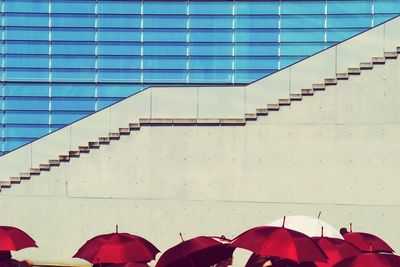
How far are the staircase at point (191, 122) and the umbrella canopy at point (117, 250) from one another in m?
12.3

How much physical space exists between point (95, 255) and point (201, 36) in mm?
85773

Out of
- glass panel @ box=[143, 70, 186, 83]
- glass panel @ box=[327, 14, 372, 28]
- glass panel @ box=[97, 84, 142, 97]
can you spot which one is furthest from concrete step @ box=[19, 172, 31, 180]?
glass panel @ box=[327, 14, 372, 28]

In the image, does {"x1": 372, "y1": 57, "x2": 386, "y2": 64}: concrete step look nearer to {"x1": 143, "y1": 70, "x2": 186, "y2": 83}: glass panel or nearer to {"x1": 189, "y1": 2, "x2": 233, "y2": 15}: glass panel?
{"x1": 143, "y1": 70, "x2": 186, "y2": 83}: glass panel

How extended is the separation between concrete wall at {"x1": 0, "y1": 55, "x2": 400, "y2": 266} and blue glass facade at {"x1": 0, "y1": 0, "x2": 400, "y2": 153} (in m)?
69.4

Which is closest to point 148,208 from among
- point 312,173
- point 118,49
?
point 312,173

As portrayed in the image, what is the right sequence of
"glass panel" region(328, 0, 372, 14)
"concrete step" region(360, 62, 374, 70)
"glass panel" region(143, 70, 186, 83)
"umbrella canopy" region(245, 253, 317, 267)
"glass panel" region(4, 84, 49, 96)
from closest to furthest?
"umbrella canopy" region(245, 253, 317, 267), "concrete step" region(360, 62, 374, 70), "glass panel" region(328, 0, 372, 14), "glass panel" region(143, 70, 186, 83), "glass panel" region(4, 84, 49, 96)

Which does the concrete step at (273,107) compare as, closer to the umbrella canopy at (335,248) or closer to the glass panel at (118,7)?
the umbrella canopy at (335,248)

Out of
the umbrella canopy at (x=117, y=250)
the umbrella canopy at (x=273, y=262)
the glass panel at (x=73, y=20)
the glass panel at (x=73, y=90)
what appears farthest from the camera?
the glass panel at (x=73, y=20)

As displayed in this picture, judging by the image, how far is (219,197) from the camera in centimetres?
2562

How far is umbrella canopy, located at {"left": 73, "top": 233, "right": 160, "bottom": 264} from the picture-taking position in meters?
13.0

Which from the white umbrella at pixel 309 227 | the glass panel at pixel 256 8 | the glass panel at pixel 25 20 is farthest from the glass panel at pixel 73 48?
the white umbrella at pixel 309 227

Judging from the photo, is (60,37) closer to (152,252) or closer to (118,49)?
(118,49)

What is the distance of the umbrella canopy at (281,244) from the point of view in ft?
34.5

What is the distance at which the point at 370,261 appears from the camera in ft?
30.9
